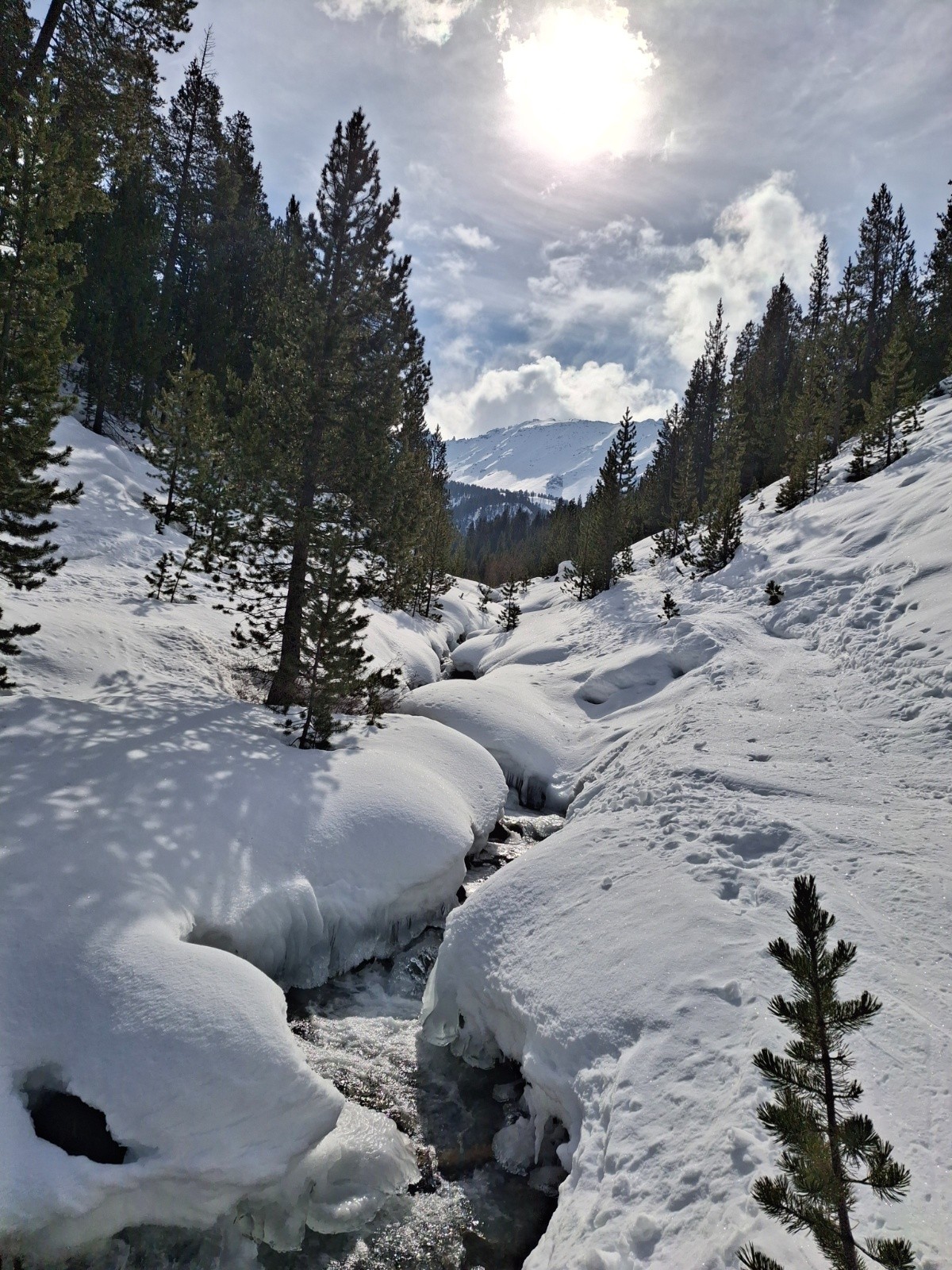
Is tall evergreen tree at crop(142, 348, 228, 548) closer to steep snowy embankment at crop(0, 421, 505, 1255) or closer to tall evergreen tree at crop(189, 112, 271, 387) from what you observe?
steep snowy embankment at crop(0, 421, 505, 1255)

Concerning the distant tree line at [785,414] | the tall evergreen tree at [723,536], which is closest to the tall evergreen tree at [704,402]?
the distant tree line at [785,414]

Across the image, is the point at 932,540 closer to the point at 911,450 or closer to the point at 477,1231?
the point at 911,450

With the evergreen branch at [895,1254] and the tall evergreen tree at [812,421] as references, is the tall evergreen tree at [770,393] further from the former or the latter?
the evergreen branch at [895,1254]

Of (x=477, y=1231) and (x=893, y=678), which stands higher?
(x=893, y=678)

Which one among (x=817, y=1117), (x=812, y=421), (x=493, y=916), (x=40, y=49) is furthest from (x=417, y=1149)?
(x=812, y=421)

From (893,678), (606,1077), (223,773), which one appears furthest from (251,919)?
(893,678)

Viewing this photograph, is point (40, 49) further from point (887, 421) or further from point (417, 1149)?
point (887, 421)

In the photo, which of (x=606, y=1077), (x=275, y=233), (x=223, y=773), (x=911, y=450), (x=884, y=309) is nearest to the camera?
(x=606, y=1077)

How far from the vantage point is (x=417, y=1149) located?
19.1 ft

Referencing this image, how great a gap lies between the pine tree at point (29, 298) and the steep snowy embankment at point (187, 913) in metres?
2.90

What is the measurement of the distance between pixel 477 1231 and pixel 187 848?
4.92m

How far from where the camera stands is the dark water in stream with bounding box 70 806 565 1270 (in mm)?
4797

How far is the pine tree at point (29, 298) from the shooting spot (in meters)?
7.85

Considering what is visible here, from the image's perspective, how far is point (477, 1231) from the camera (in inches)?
202
